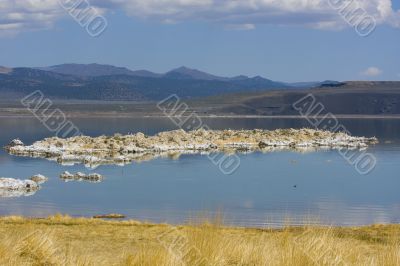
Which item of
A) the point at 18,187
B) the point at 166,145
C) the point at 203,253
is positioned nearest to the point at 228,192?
the point at 18,187

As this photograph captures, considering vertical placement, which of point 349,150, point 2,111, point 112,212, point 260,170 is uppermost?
point 2,111

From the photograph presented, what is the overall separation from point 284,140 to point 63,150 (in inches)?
658

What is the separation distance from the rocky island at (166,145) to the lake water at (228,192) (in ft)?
7.41

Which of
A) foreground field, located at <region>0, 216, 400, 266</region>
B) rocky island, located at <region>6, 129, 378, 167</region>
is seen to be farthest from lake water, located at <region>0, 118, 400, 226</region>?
foreground field, located at <region>0, 216, 400, 266</region>

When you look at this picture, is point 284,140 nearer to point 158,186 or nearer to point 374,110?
point 158,186

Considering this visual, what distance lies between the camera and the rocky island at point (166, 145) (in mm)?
39250

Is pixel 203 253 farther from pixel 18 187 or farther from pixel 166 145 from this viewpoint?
pixel 166 145

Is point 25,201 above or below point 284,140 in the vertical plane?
below

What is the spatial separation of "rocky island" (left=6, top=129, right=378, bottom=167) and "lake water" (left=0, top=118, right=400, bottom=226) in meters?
2.26

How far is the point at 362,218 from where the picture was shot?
64.5 feet

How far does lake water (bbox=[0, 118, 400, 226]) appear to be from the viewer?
20.1 metres

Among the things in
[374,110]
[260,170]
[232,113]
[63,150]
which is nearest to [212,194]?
[260,170]

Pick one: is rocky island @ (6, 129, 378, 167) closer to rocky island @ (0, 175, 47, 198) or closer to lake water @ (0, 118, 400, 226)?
lake water @ (0, 118, 400, 226)

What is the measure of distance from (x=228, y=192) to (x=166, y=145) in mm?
19837
